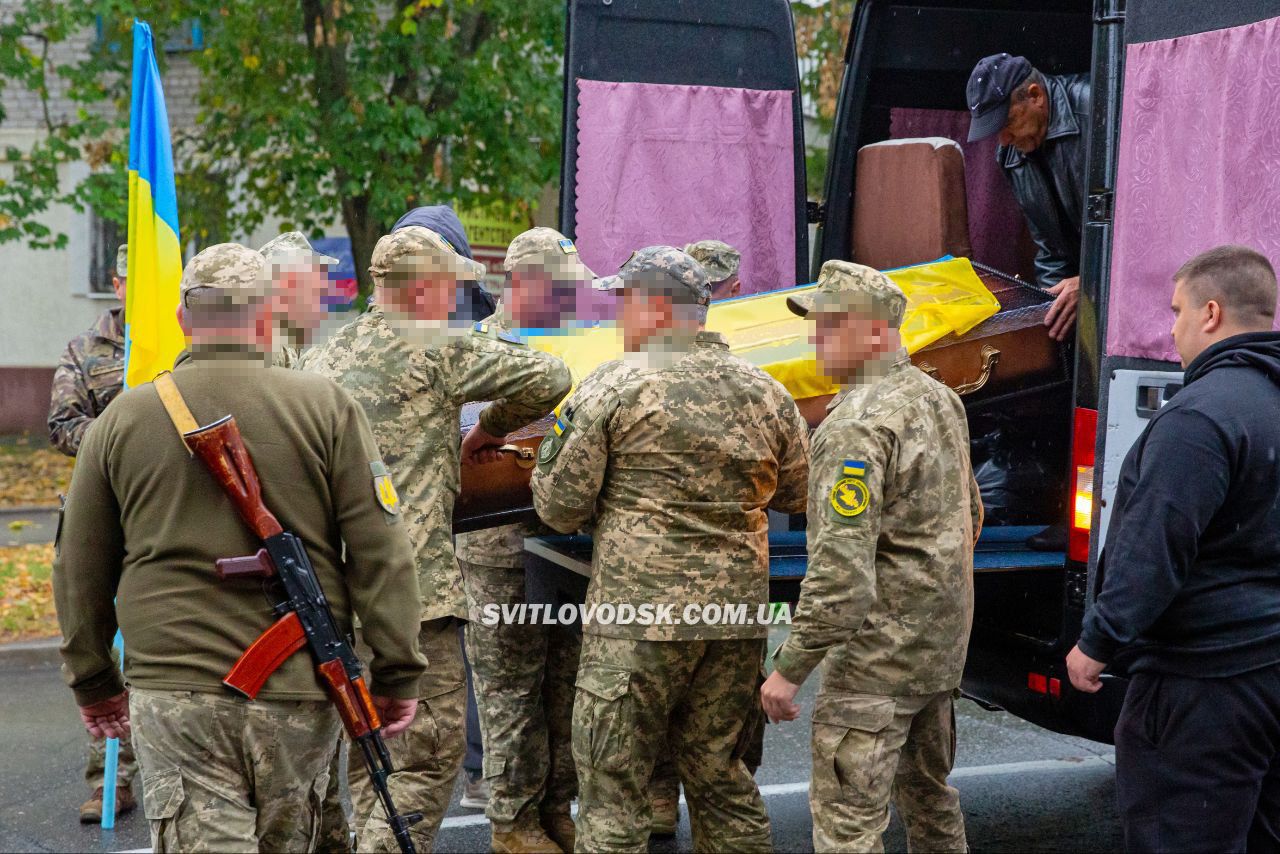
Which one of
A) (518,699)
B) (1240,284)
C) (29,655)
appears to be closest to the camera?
(1240,284)

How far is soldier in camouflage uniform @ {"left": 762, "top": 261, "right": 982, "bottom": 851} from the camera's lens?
A: 10.9 feet

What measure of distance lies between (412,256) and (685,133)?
1884 millimetres

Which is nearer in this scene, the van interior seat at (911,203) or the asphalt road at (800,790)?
the asphalt road at (800,790)

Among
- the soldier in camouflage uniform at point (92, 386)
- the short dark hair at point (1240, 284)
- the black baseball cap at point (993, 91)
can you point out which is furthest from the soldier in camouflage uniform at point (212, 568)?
the black baseball cap at point (993, 91)

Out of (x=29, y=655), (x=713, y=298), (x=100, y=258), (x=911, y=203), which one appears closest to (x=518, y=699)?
(x=713, y=298)

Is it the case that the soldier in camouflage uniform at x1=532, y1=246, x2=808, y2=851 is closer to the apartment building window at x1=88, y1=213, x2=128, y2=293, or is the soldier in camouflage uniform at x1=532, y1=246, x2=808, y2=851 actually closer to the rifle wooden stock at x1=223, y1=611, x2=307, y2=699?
the rifle wooden stock at x1=223, y1=611, x2=307, y2=699

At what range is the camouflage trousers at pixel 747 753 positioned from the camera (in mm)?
3705

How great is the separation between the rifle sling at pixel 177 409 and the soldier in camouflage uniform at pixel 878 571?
143cm

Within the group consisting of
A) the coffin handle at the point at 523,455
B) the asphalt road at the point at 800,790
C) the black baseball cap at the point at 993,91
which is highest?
the black baseball cap at the point at 993,91

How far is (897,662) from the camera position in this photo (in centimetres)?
341

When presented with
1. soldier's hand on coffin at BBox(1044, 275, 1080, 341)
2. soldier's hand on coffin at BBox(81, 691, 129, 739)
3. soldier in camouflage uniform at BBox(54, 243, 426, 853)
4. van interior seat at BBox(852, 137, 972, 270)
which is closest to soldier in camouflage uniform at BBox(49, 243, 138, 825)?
soldier's hand on coffin at BBox(81, 691, 129, 739)

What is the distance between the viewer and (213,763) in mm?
2750

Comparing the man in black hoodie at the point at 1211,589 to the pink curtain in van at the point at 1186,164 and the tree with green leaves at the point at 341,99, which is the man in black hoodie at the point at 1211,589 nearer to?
the pink curtain in van at the point at 1186,164

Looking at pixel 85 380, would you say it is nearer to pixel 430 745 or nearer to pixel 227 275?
pixel 430 745
